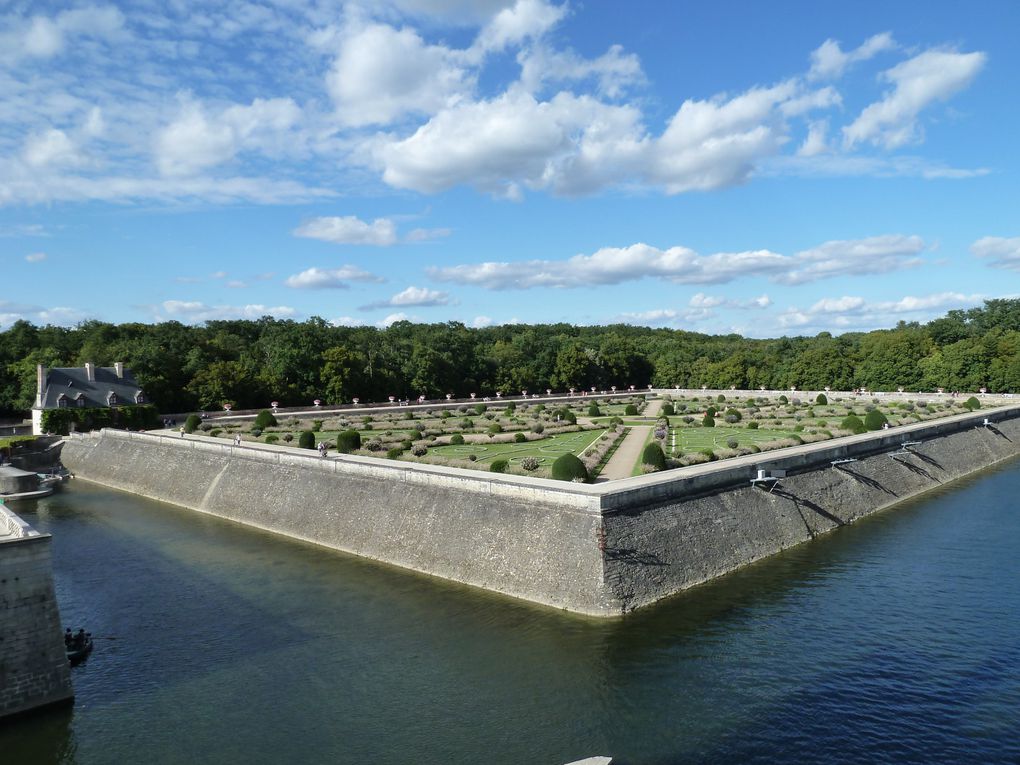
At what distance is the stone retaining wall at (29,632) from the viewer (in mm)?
15266

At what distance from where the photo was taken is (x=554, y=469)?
27.9 metres

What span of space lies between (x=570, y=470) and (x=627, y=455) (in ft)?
36.1

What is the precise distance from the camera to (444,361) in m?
79.9

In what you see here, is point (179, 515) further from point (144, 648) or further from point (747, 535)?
point (747, 535)

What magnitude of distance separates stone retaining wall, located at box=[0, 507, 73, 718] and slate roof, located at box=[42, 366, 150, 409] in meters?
43.2

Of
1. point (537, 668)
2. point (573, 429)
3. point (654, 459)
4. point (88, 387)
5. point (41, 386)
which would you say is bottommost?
point (537, 668)

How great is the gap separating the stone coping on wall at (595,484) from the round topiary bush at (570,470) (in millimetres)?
821

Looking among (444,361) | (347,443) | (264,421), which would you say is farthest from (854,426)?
(444,361)

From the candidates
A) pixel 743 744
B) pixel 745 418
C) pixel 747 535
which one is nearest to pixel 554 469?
pixel 747 535

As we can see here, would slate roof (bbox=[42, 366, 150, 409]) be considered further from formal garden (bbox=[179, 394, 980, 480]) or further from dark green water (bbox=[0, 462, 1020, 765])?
dark green water (bbox=[0, 462, 1020, 765])

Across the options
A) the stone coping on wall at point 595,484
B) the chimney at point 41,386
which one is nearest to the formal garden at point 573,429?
the stone coping on wall at point 595,484

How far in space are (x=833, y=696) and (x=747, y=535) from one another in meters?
9.90

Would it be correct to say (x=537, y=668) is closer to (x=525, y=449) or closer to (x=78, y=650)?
(x=78, y=650)

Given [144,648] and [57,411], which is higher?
[57,411]
